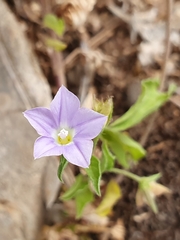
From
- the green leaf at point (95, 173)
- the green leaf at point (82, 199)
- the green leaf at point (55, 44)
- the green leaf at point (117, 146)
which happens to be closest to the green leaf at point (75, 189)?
the green leaf at point (82, 199)

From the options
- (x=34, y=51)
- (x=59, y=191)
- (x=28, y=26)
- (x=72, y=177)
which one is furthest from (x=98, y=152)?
(x=28, y=26)

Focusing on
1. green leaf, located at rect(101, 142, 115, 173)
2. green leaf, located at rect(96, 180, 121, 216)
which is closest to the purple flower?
green leaf, located at rect(101, 142, 115, 173)

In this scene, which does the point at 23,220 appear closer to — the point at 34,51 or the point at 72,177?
the point at 72,177

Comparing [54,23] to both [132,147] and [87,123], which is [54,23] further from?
[87,123]

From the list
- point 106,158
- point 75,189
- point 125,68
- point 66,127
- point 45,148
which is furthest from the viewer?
point 125,68

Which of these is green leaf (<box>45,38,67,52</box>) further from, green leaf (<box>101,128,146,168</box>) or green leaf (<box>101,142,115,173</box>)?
green leaf (<box>101,142,115,173</box>)

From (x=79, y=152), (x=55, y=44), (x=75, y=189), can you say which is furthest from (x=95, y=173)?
(x=55, y=44)
